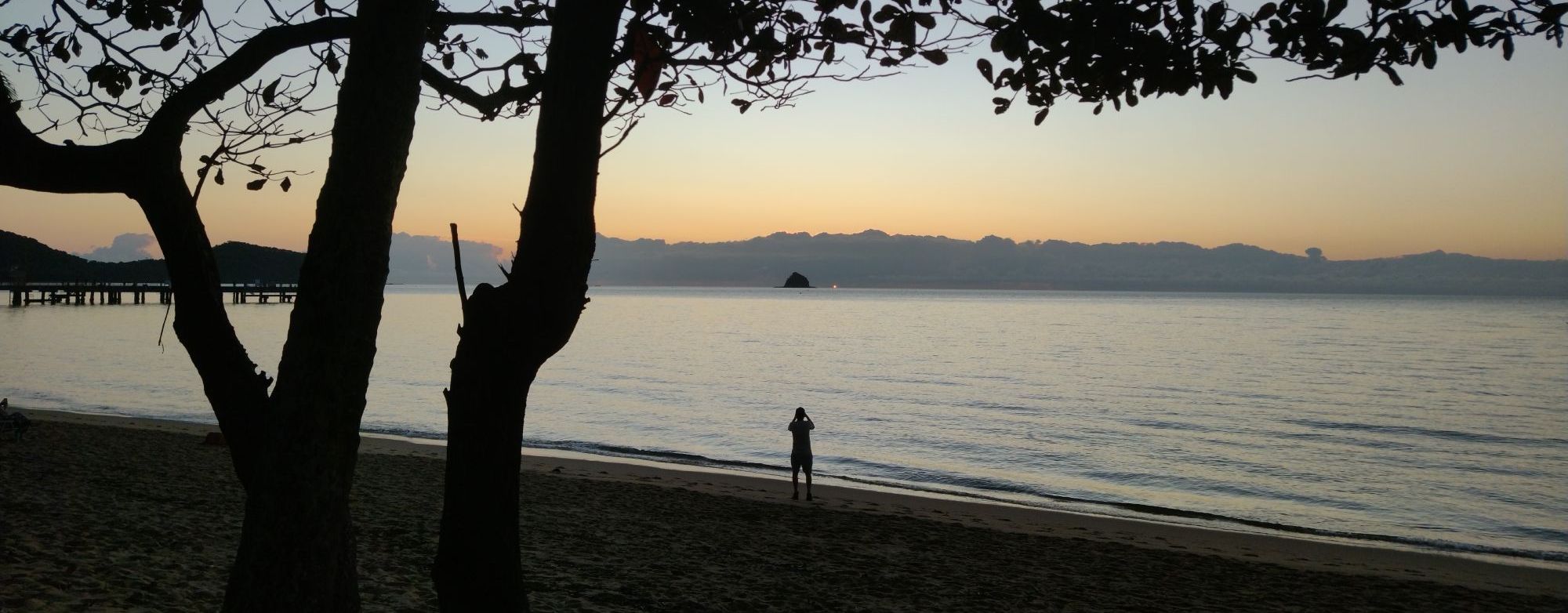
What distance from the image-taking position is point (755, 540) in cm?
1201

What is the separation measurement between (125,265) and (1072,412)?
529 feet

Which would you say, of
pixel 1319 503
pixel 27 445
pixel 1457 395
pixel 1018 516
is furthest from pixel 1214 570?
pixel 1457 395

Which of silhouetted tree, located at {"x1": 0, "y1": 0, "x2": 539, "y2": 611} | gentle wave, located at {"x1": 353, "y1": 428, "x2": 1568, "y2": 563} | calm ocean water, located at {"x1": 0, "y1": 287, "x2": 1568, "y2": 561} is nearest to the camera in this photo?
silhouetted tree, located at {"x1": 0, "y1": 0, "x2": 539, "y2": 611}

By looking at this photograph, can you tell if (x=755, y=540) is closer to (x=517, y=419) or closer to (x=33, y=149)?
→ (x=517, y=419)

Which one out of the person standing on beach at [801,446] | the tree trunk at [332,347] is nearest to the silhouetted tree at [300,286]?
the tree trunk at [332,347]

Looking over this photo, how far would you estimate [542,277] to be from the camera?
3617 mm

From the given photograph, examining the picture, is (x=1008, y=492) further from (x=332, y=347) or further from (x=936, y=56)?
(x=332, y=347)

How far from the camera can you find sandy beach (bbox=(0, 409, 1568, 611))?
820 centimetres

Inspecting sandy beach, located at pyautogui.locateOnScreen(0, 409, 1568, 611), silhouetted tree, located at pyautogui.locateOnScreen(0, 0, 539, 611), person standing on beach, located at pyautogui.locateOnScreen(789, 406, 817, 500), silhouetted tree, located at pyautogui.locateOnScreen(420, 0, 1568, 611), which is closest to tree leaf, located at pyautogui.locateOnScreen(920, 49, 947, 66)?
silhouetted tree, located at pyautogui.locateOnScreen(420, 0, 1568, 611)

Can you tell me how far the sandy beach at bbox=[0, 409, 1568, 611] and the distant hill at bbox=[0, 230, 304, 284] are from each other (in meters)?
125

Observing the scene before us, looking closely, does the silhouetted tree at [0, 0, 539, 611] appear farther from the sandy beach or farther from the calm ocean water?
the calm ocean water

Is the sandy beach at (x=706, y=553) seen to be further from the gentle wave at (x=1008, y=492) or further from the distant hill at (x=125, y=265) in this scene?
the distant hill at (x=125, y=265)

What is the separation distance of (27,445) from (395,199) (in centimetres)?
1569

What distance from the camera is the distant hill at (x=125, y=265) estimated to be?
121938mm
